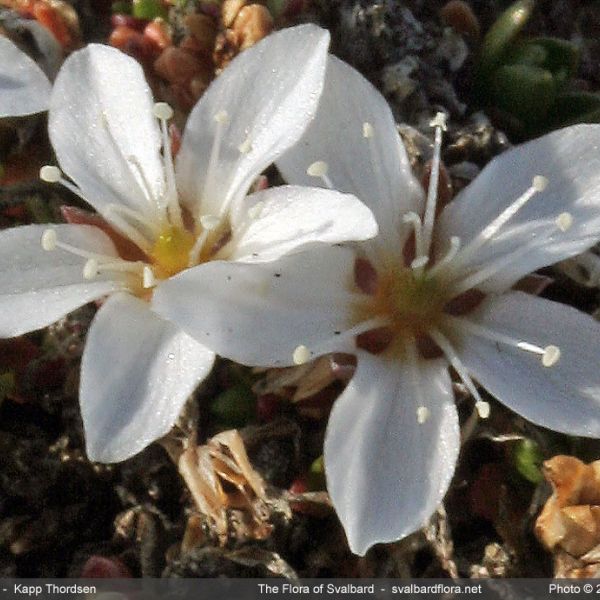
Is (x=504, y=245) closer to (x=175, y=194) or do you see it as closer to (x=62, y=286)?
(x=175, y=194)

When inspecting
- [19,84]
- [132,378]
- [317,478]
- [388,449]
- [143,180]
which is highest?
[19,84]

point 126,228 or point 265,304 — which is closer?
point 265,304

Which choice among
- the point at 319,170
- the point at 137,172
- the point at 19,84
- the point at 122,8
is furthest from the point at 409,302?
the point at 122,8


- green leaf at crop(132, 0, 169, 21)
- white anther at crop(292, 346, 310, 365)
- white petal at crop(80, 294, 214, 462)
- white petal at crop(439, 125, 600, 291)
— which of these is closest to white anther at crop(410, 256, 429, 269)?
white petal at crop(439, 125, 600, 291)

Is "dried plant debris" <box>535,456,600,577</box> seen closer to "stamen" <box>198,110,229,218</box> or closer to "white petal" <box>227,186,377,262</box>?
"white petal" <box>227,186,377,262</box>

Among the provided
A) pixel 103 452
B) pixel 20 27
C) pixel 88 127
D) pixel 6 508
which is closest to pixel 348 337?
pixel 103 452

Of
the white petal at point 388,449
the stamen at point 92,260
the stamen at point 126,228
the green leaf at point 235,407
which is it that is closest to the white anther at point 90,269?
the stamen at point 92,260

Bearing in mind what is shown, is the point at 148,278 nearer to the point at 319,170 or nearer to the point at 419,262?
the point at 319,170
